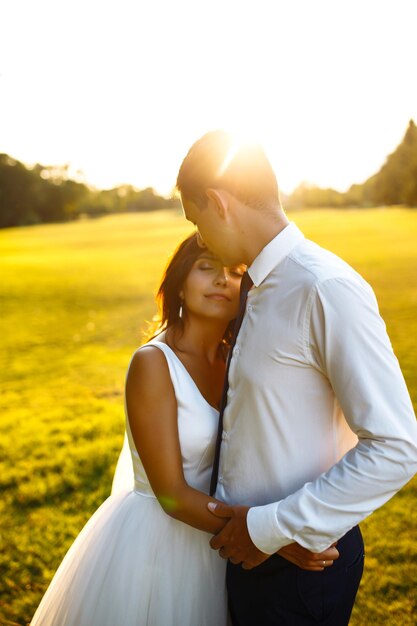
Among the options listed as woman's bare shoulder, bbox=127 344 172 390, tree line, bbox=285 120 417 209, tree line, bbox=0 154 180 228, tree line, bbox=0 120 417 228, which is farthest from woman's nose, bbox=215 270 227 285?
tree line, bbox=0 154 180 228

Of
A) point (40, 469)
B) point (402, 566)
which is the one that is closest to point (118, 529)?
point (402, 566)

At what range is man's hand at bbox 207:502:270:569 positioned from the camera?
2156 millimetres

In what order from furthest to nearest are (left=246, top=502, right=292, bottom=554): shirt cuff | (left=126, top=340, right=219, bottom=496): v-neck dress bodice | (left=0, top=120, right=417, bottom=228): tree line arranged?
1. (left=0, top=120, right=417, bottom=228): tree line
2. (left=126, top=340, right=219, bottom=496): v-neck dress bodice
3. (left=246, top=502, right=292, bottom=554): shirt cuff

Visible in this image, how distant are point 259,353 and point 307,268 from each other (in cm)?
31

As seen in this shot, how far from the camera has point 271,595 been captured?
2258 millimetres

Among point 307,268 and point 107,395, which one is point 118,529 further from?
point 107,395

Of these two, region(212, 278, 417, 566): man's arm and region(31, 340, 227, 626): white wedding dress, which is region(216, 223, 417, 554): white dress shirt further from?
region(31, 340, 227, 626): white wedding dress

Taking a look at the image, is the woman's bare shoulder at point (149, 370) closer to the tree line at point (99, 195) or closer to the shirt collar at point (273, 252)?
the shirt collar at point (273, 252)

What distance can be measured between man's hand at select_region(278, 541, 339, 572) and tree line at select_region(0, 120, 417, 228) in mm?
17792

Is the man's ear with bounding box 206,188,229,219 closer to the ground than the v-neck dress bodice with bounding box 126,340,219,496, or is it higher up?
higher up

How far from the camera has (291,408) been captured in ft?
6.88

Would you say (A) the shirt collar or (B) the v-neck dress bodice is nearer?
(A) the shirt collar

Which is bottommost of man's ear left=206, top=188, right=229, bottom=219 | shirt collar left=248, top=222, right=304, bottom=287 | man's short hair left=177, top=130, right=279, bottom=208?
shirt collar left=248, top=222, right=304, bottom=287

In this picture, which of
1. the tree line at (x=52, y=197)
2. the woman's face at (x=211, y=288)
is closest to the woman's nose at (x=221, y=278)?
the woman's face at (x=211, y=288)
